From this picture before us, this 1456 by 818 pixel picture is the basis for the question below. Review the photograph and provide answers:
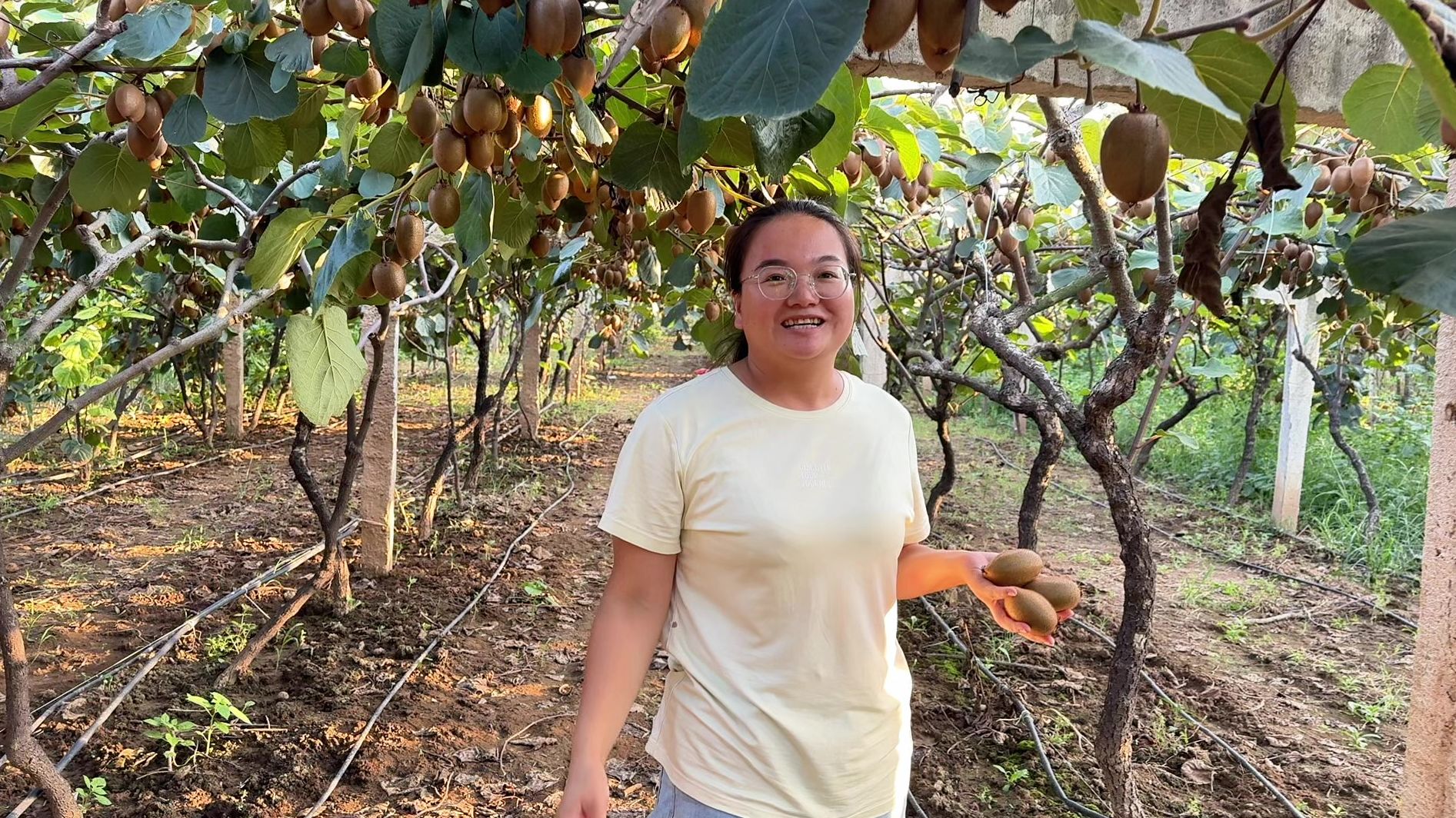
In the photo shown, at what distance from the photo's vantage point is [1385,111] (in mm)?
680

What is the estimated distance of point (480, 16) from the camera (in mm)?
692

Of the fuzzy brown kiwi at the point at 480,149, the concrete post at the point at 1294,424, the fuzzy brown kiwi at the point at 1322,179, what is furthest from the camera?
the concrete post at the point at 1294,424

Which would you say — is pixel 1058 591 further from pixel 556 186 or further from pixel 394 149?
pixel 394 149

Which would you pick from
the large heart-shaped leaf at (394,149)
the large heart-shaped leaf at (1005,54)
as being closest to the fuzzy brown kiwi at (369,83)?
the large heart-shaped leaf at (394,149)

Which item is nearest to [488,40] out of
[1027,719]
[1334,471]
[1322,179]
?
[1322,179]

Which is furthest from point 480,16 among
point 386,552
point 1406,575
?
point 1406,575

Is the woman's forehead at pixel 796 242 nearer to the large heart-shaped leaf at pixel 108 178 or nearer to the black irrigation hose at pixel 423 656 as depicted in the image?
the large heart-shaped leaf at pixel 108 178

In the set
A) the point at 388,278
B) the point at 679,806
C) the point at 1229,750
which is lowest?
the point at 1229,750

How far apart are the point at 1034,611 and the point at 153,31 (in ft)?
3.94

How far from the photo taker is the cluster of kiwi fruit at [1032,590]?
1238 millimetres

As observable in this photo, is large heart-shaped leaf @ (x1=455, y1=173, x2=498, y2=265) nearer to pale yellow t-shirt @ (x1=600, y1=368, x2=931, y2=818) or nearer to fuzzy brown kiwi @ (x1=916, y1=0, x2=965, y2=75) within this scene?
pale yellow t-shirt @ (x1=600, y1=368, x2=931, y2=818)

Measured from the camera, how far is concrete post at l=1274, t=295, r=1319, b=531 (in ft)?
18.9

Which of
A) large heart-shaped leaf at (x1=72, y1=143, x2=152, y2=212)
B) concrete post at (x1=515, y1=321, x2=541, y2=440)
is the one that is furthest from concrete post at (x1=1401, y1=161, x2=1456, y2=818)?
concrete post at (x1=515, y1=321, x2=541, y2=440)

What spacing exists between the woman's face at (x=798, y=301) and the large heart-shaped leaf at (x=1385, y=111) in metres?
0.73
